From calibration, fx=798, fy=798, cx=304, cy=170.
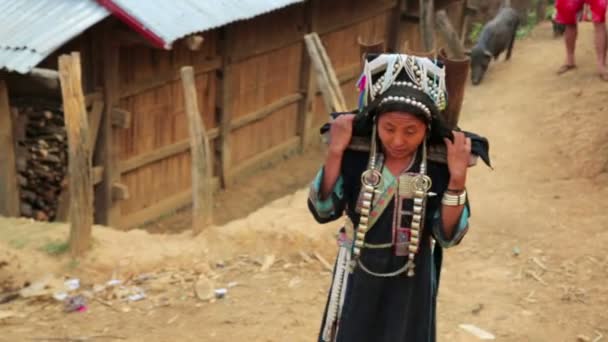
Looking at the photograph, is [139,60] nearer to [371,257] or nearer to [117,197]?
[117,197]

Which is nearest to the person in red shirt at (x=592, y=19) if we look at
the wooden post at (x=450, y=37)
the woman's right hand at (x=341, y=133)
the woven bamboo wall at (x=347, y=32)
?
the wooden post at (x=450, y=37)

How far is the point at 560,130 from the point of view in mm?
8984

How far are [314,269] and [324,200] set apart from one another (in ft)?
8.98

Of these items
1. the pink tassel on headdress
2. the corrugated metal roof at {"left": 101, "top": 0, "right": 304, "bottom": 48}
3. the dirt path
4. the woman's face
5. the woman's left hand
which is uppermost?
the corrugated metal roof at {"left": 101, "top": 0, "right": 304, "bottom": 48}

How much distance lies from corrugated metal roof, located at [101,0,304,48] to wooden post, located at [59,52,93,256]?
57.6 inches

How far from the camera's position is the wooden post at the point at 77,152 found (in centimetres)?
529

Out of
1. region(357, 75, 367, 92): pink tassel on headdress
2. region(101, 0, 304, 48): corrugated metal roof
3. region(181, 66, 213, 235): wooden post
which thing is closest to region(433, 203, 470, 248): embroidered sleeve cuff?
region(357, 75, 367, 92): pink tassel on headdress

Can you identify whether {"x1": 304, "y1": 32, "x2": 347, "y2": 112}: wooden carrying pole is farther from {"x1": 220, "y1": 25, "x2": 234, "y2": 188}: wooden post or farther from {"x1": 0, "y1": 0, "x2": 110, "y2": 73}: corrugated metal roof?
{"x1": 220, "y1": 25, "x2": 234, "y2": 188}: wooden post

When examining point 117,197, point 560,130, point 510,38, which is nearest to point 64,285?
point 117,197

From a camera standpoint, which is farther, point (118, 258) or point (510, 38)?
point (510, 38)

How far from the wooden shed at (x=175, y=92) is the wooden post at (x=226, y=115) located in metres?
0.01

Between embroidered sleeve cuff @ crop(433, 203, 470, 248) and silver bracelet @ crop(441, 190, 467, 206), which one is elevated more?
silver bracelet @ crop(441, 190, 467, 206)

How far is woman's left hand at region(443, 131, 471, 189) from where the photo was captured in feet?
9.30

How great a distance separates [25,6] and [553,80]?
7.18 meters
